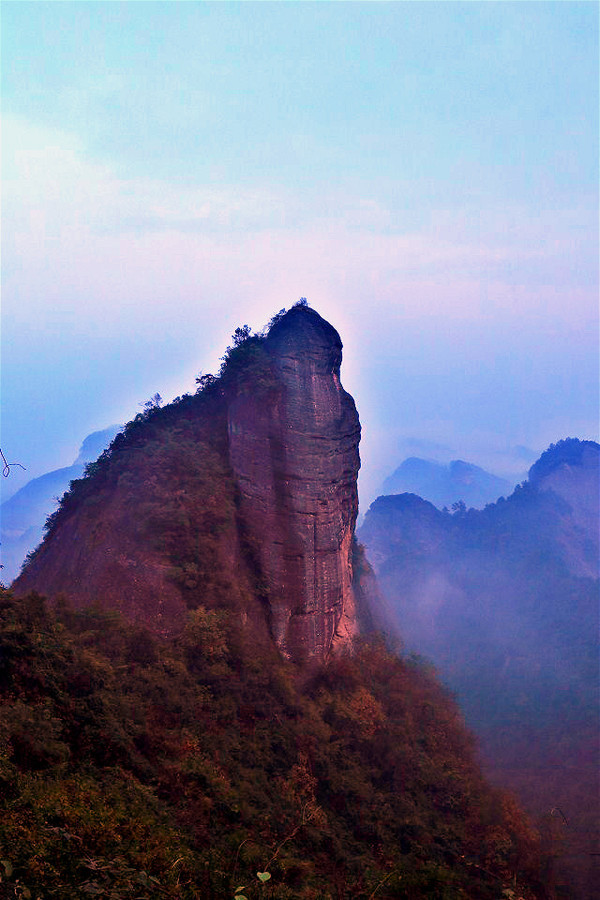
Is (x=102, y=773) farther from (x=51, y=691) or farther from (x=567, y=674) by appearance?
(x=567, y=674)

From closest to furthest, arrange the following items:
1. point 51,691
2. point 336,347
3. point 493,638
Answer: point 51,691 → point 336,347 → point 493,638

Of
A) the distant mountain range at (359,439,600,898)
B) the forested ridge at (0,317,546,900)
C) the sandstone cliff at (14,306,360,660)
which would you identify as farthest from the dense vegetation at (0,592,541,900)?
the distant mountain range at (359,439,600,898)

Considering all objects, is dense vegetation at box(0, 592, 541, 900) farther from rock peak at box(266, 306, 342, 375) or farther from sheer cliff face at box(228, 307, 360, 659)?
rock peak at box(266, 306, 342, 375)

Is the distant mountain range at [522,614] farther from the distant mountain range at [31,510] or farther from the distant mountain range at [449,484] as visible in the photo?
the distant mountain range at [31,510]

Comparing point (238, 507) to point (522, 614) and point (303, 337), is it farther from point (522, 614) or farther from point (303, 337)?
point (522, 614)

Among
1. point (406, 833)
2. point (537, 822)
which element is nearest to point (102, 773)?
point (406, 833)

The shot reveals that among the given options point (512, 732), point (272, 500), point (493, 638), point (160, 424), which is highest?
point (493, 638)
